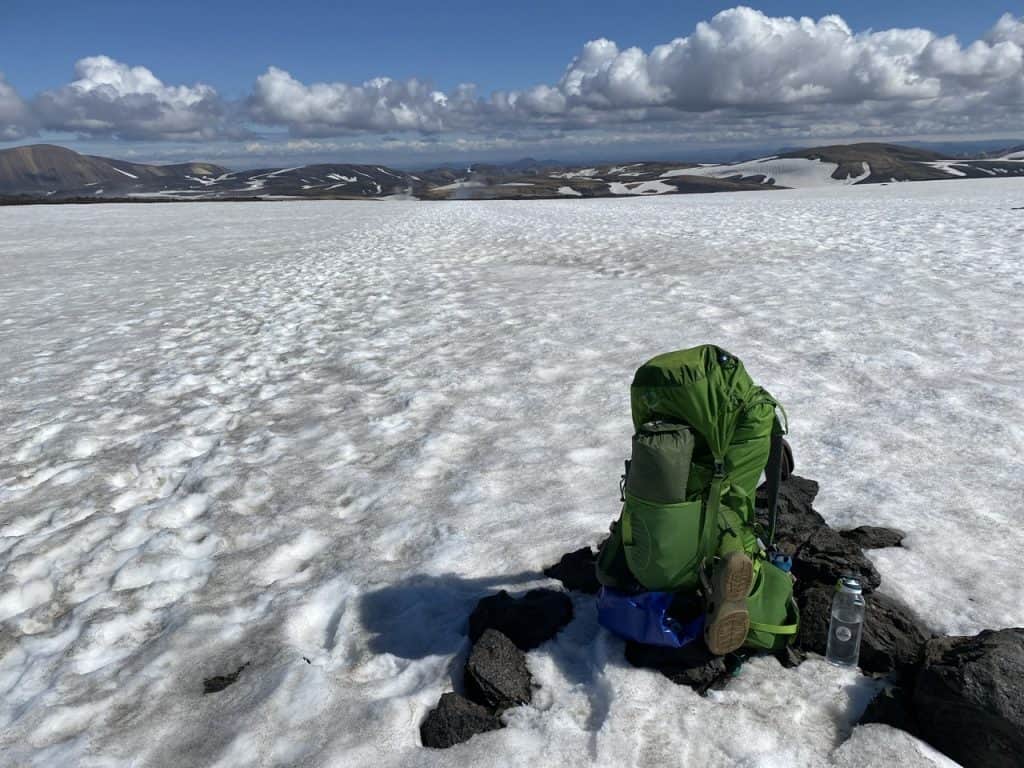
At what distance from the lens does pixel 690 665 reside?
3520mm

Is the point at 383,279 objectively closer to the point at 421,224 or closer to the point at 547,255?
the point at 547,255

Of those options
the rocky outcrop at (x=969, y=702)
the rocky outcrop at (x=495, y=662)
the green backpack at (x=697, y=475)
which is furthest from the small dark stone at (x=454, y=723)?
the rocky outcrop at (x=969, y=702)

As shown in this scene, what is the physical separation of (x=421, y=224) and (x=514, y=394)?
80.5ft

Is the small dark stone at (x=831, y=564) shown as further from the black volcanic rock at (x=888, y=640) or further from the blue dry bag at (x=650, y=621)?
the blue dry bag at (x=650, y=621)

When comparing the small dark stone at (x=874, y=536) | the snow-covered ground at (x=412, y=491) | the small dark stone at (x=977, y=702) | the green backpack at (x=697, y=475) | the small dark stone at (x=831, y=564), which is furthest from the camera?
the small dark stone at (x=874, y=536)

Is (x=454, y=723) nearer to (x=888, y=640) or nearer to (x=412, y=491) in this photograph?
(x=888, y=640)

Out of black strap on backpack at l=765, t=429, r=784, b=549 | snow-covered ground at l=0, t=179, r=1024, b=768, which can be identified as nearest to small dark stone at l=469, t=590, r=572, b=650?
snow-covered ground at l=0, t=179, r=1024, b=768

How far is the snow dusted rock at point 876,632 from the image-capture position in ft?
11.7

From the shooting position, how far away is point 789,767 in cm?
305

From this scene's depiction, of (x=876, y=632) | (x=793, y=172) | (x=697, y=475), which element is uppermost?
(x=697, y=475)

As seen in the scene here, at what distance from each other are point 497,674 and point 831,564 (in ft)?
6.85

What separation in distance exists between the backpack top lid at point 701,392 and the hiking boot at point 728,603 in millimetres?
503

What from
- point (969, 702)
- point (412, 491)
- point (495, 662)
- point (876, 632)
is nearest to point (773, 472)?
point (876, 632)

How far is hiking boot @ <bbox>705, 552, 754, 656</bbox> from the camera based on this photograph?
3229mm
